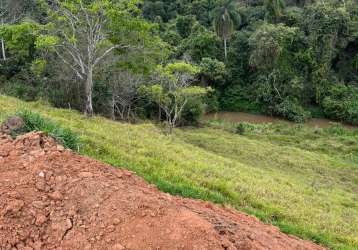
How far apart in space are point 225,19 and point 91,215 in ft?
139

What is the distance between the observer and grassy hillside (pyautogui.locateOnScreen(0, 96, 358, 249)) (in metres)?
8.74

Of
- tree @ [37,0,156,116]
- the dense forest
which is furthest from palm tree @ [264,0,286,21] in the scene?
tree @ [37,0,156,116]

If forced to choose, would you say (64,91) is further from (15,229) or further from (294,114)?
(15,229)

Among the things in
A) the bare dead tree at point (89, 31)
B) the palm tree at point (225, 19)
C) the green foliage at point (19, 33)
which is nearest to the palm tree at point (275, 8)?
the palm tree at point (225, 19)

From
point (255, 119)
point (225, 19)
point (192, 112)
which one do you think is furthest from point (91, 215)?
point (225, 19)

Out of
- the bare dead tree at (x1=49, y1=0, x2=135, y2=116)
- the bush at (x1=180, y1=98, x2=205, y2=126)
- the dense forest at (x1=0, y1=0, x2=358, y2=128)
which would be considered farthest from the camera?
the bush at (x1=180, y1=98, x2=205, y2=126)

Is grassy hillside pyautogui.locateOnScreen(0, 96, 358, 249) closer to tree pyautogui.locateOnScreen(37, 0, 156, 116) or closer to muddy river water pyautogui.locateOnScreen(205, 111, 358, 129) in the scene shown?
tree pyautogui.locateOnScreen(37, 0, 156, 116)

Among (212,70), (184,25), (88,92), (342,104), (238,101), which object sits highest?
(184,25)

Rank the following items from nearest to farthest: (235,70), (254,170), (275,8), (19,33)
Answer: (254,170) → (19,33) → (275,8) → (235,70)

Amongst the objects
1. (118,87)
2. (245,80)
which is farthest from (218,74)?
(118,87)

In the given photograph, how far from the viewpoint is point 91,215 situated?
4961 millimetres

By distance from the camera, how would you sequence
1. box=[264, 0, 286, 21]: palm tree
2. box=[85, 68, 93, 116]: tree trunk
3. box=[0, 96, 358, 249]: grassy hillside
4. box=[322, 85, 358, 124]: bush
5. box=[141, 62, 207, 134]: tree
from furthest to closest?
box=[264, 0, 286, 21]: palm tree < box=[322, 85, 358, 124]: bush < box=[141, 62, 207, 134]: tree < box=[85, 68, 93, 116]: tree trunk < box=[0, 96, 358, 249]: grassy hillside

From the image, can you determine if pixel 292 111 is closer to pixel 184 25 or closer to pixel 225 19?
pixel 225 19

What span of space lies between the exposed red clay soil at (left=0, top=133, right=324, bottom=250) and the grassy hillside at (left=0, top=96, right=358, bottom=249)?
6.26ft
